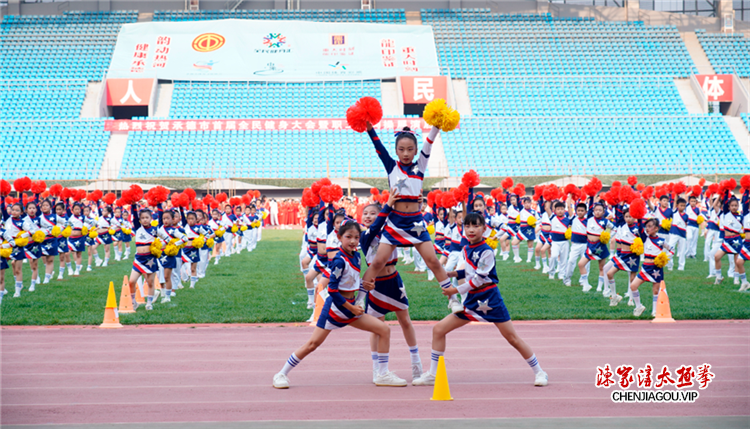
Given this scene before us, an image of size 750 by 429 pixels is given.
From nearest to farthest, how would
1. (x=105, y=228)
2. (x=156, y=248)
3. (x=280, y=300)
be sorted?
(x=156, y=248) < (x=280, y=300) < (x=105, y=228)

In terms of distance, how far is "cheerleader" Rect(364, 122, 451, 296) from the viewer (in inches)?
233

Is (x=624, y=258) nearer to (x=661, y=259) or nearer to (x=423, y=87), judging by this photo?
(x=661, y=259)

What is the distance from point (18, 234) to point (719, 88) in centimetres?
4122

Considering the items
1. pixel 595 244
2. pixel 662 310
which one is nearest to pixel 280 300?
pixel 595 244

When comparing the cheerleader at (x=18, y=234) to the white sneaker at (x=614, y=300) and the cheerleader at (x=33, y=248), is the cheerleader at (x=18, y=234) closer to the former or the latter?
the cheerleader at (x=33, y=248)

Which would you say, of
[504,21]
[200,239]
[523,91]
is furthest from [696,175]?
[200,239]

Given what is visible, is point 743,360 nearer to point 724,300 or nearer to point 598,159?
point 724,300

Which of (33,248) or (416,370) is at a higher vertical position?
(33,248)

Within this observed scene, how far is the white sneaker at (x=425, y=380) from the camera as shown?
5971 millimetres

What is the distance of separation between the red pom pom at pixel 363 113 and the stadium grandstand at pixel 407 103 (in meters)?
27.9

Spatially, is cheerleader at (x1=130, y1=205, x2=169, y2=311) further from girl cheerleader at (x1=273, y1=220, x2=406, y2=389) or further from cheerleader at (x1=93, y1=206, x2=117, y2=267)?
cheerleader at (x1=93, y1=206, x2=117, y2=267)

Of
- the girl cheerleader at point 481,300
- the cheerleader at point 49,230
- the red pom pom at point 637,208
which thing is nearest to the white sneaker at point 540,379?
the girl cheerleader at point 481,300

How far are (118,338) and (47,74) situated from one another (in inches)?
1608

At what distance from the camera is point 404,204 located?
5.98 metres
